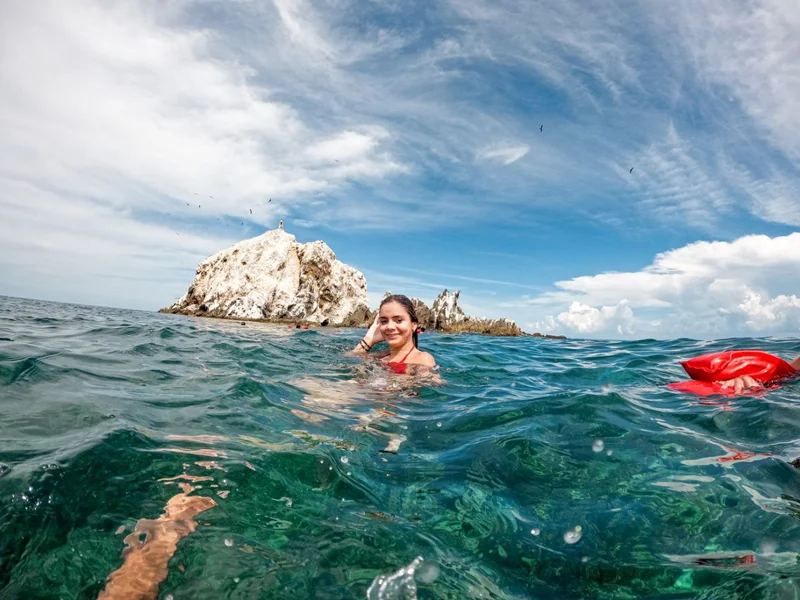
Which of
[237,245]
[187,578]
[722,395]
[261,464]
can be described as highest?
[237,245]

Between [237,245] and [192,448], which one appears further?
[237,245]

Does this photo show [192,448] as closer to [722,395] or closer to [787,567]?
[787,567]

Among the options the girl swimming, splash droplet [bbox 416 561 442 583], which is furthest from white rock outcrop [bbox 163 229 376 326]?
splash droplet [bbox 416 561 442 583]

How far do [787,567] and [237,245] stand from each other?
213ft

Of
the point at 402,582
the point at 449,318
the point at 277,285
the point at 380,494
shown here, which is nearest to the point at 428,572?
the point at 402,582

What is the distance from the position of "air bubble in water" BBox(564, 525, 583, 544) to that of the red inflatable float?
4737 mm

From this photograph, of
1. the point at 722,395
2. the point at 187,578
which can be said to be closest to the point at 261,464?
the point at 187,578

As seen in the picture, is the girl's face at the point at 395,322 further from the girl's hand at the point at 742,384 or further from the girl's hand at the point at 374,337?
the girl's hand at the point at 742,384

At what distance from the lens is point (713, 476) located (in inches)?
128

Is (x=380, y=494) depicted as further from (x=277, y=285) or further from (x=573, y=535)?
(x=277, y=285)

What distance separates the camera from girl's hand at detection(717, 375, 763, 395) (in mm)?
6066

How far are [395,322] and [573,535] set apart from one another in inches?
201

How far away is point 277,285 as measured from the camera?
5553 cm

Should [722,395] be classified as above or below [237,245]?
below
